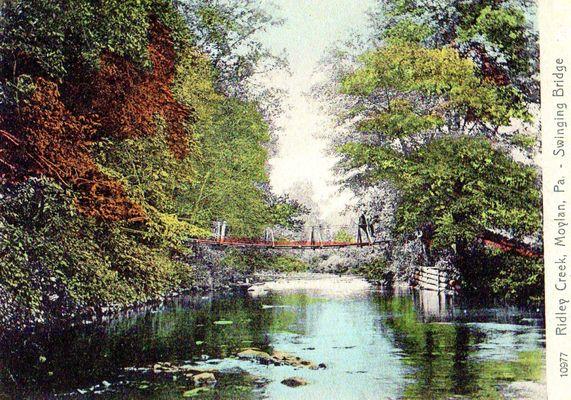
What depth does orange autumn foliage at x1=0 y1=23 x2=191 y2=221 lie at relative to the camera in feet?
12.9

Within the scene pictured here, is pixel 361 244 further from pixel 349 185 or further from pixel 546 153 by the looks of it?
pixel 546 153

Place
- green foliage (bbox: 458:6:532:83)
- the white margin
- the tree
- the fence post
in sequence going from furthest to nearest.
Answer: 1. the fence post
2. the tree
3. green foliage (bbox: 458:6:532:83)
4. the white margin

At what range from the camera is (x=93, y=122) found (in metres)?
4.06

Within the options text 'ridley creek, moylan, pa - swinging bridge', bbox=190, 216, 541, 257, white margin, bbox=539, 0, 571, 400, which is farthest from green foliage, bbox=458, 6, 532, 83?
text 'ridley creek, moylan, pa - swinging bridge', bbox=190, 216, 541, 257

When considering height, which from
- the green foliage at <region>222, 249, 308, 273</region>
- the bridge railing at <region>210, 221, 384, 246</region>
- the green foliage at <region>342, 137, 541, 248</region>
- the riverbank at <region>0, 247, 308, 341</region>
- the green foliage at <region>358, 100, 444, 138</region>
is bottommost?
the riverbank at <region>0, 247, 308, 341</region>

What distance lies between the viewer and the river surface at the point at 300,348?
3482 millimetres

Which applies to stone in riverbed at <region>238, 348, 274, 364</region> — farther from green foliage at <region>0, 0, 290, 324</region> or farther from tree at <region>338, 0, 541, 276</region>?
tree at <region>338, 0, 541, 276</region>

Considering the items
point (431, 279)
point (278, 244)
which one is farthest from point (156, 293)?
point (431, 279)

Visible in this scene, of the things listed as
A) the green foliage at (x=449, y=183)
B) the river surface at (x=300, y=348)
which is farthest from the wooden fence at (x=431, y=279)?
the green foliage at (x=449, y=183)

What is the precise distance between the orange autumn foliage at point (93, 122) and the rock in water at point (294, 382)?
129 centimetres

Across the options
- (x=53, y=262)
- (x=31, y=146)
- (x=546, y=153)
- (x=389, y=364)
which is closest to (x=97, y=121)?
(x=31, y=146)

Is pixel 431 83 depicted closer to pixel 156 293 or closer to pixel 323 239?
pixel 323 239

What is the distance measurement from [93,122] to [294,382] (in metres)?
1.77

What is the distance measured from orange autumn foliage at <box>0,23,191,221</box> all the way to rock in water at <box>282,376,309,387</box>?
1.29 meters
